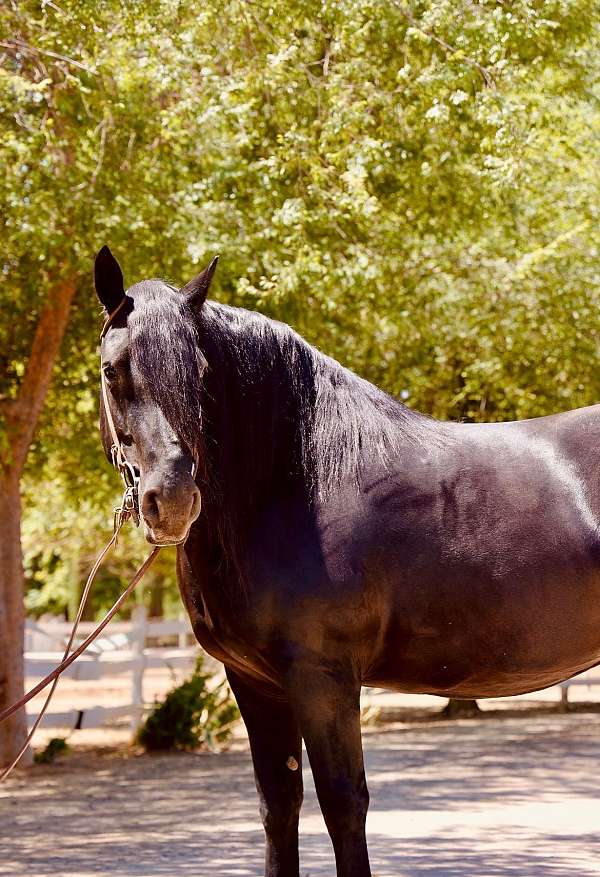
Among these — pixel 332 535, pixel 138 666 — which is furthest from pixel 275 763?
pixel 138 666

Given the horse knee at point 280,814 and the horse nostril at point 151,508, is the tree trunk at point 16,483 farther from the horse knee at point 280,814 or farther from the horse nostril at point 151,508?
the horse nostril at point 151,508

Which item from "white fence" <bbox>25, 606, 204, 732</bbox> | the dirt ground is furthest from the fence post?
the dirt ground

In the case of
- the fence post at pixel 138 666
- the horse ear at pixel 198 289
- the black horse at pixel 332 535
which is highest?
the horse ear at pixel 198 289

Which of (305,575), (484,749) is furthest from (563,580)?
(484,749)

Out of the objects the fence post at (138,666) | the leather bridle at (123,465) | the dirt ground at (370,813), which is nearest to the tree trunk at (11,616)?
the dirt ground at (370,813)

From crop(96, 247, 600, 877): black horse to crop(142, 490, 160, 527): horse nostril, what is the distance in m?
0.05

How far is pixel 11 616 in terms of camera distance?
10.4 metres

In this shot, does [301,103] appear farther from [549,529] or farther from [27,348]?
[549,529]

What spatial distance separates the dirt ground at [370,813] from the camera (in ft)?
18.9

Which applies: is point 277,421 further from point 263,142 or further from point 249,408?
point 263,142

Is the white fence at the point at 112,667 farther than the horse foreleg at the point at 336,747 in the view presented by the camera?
Yes

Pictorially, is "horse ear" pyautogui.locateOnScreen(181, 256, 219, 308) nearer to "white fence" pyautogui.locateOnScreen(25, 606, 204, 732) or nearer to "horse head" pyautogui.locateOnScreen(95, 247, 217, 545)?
"horse head" pyautogui.locateOnScreen(95, 247, 217, 545)

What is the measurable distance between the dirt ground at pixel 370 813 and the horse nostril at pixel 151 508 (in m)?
2.99

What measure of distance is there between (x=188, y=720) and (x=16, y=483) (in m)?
3.45
